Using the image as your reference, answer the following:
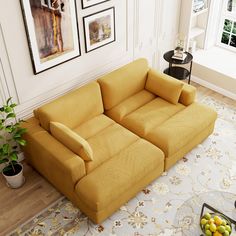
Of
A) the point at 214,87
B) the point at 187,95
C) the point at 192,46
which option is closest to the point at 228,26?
the point at 192,46

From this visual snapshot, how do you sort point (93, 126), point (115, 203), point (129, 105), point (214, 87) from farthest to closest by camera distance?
point (214, 87), point (129, 105), point (93, 126), point (115, 203)

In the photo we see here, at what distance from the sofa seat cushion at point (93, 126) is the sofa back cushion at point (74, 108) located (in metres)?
0.05

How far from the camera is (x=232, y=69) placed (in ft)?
18.1

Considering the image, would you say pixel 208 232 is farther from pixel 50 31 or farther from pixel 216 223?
pixel 50 31

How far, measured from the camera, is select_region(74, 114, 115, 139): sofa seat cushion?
4.14 meters

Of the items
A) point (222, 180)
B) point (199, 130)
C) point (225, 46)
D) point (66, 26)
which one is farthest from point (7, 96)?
point (225, 46)

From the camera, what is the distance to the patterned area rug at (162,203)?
359cm

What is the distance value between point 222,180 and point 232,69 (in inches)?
83.6

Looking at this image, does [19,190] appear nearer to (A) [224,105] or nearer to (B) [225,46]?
(A) [224,105]

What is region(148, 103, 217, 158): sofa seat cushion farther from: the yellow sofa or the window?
the window

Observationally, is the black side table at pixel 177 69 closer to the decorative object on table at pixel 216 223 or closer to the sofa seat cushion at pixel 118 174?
the sofa seat cushion at pixel 118 174

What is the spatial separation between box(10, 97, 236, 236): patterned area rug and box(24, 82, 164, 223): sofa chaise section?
142 millimetres

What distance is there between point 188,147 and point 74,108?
145 centimetres

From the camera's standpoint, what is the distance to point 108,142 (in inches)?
157
